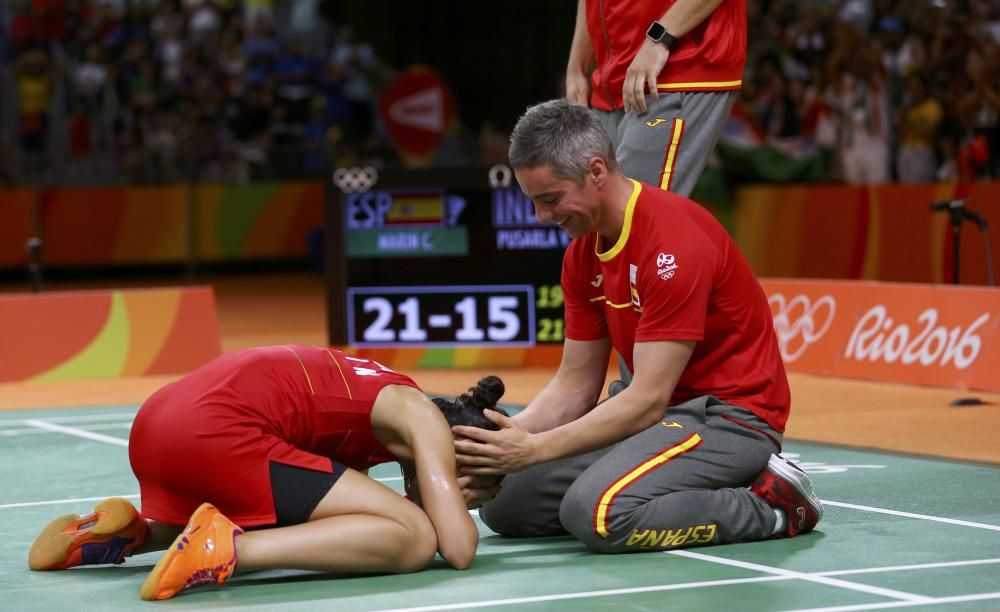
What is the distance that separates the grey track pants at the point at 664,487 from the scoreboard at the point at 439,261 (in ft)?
17.9

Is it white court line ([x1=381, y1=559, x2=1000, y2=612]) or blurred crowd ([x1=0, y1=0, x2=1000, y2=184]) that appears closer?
white court line ([x1=381, y1=559, x2=1000, y2=612])

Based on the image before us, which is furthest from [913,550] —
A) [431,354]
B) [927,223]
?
[927,223]

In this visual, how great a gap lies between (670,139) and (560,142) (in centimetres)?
108

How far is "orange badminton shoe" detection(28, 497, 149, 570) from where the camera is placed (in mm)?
5184

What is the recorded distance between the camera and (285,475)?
194 inches

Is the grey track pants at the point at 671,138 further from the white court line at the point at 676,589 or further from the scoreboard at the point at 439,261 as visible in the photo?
the scoreboard at the point at 439,261

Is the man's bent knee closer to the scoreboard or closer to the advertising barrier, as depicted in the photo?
the advertising barrier

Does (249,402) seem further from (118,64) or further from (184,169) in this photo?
(118,64)

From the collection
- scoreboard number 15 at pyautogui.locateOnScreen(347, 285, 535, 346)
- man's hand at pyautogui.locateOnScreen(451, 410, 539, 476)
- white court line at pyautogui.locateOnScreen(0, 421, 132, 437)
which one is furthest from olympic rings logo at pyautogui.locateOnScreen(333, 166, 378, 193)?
man's hand at pyautogui.locateOnScreen(451, 410, 539, 476)

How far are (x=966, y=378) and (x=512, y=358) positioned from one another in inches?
125

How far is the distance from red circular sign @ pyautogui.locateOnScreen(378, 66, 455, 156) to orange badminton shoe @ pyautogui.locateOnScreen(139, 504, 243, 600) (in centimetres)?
1122

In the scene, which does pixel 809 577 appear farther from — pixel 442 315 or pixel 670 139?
pixel 442 315

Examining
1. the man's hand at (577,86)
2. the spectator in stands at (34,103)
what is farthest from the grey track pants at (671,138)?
the spectator in stands at (34,103)

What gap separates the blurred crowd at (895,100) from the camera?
47.3ft
